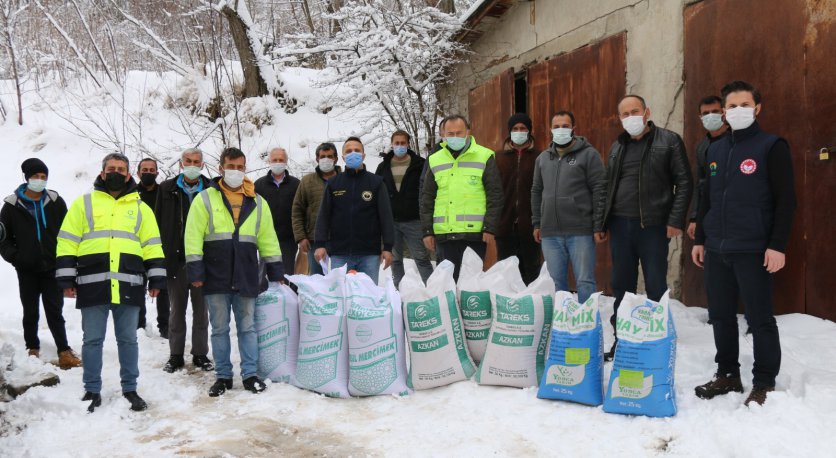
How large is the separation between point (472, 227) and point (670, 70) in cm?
213

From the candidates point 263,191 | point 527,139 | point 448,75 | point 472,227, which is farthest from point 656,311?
point 448,75

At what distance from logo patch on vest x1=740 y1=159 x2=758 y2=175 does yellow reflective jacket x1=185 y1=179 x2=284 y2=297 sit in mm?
2947

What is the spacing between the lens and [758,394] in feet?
9.88

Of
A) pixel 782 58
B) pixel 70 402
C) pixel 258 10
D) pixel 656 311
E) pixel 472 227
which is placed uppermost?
pixel 258 10

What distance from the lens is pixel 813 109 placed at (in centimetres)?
381

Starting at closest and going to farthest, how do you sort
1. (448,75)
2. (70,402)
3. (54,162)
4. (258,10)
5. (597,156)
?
1. (70,402)
2. (597,156)
3. (448,75)
4. (54,162)
5. (258,10)

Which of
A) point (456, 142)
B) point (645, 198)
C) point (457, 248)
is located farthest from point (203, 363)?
point (645, 198)

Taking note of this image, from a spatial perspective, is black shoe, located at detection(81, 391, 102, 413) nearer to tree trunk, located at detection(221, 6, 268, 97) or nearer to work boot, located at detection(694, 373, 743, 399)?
work boot, located at detection(694, 373, 743, 399)

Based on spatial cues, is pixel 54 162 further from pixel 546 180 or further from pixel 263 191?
pixel 546 180

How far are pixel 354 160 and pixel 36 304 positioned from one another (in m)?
2.79

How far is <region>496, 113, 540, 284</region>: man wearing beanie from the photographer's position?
476 cm

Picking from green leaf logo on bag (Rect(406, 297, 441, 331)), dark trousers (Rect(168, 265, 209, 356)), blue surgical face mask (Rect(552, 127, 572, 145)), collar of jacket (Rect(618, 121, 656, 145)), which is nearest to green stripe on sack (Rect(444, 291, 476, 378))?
green leaf logo on bag (Rect(406, 297, 441, 331))

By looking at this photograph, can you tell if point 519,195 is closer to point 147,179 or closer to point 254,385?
point 254,385

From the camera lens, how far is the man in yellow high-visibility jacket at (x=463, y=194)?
175 inches
